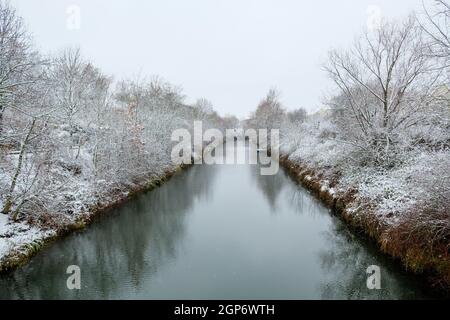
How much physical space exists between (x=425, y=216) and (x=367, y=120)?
660 centimetres

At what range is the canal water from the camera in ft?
23.7

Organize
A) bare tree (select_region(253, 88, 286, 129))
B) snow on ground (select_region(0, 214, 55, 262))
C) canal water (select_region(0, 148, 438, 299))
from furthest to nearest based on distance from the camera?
1. bare tree (select_region(253, 88, 286, 129))
2. snow on ground (select_region(0, 214, 55, 262))
3. canal water (select_region(0, 148, 438, 299))

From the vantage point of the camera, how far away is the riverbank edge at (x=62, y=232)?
795 centimetres

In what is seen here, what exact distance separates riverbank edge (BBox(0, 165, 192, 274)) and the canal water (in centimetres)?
28

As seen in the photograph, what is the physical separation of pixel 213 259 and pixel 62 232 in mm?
5655

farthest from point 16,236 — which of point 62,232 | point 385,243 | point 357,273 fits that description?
point 385,243

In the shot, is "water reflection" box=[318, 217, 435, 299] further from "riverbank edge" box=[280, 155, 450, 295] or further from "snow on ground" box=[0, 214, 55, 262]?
"snow on ground" box=[0, 214, 55, 262]

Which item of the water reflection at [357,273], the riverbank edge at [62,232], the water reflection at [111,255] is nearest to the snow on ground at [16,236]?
the riverbank edge at [62,232]

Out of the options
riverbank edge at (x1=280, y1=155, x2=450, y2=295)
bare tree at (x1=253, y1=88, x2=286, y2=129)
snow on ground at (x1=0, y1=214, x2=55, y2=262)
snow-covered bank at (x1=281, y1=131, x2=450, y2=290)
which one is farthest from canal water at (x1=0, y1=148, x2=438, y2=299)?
bare tree at (x1=253, y1=88, x2=286, y2=129)

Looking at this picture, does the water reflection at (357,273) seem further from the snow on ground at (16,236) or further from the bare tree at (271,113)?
the bare tree at (271,113)

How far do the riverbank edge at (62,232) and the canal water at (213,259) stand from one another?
0.28 m

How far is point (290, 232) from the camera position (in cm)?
1131

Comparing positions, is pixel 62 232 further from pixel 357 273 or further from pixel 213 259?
pixel 357 273
